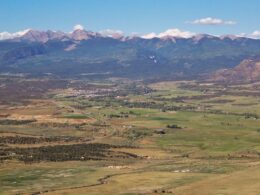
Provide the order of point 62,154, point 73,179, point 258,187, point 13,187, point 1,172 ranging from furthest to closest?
point 62,154 → point 1,172 → point 73,179 → point 13,187 → point 258,187

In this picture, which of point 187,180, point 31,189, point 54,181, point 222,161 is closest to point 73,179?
point 54,181

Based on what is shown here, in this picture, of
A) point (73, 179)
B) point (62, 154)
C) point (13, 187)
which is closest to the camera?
point (13, 187)

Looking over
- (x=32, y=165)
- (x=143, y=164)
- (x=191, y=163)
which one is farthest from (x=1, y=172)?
(x=191, y=163)

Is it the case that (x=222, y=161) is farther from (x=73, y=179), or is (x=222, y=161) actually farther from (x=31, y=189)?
(x=31, y=189)

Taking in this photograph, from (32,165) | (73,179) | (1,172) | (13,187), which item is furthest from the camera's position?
(32,165)

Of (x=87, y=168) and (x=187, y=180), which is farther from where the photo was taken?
(x=87, y=168)

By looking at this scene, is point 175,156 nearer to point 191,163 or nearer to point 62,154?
point 191,163

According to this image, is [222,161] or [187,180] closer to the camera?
[187,180]

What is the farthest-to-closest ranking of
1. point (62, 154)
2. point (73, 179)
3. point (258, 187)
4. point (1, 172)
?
point (62, 154) < point (1, 172) < point (73, 179) < point (258, 187)

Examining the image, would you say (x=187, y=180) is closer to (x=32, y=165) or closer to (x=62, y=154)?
(x=32, y=165)
